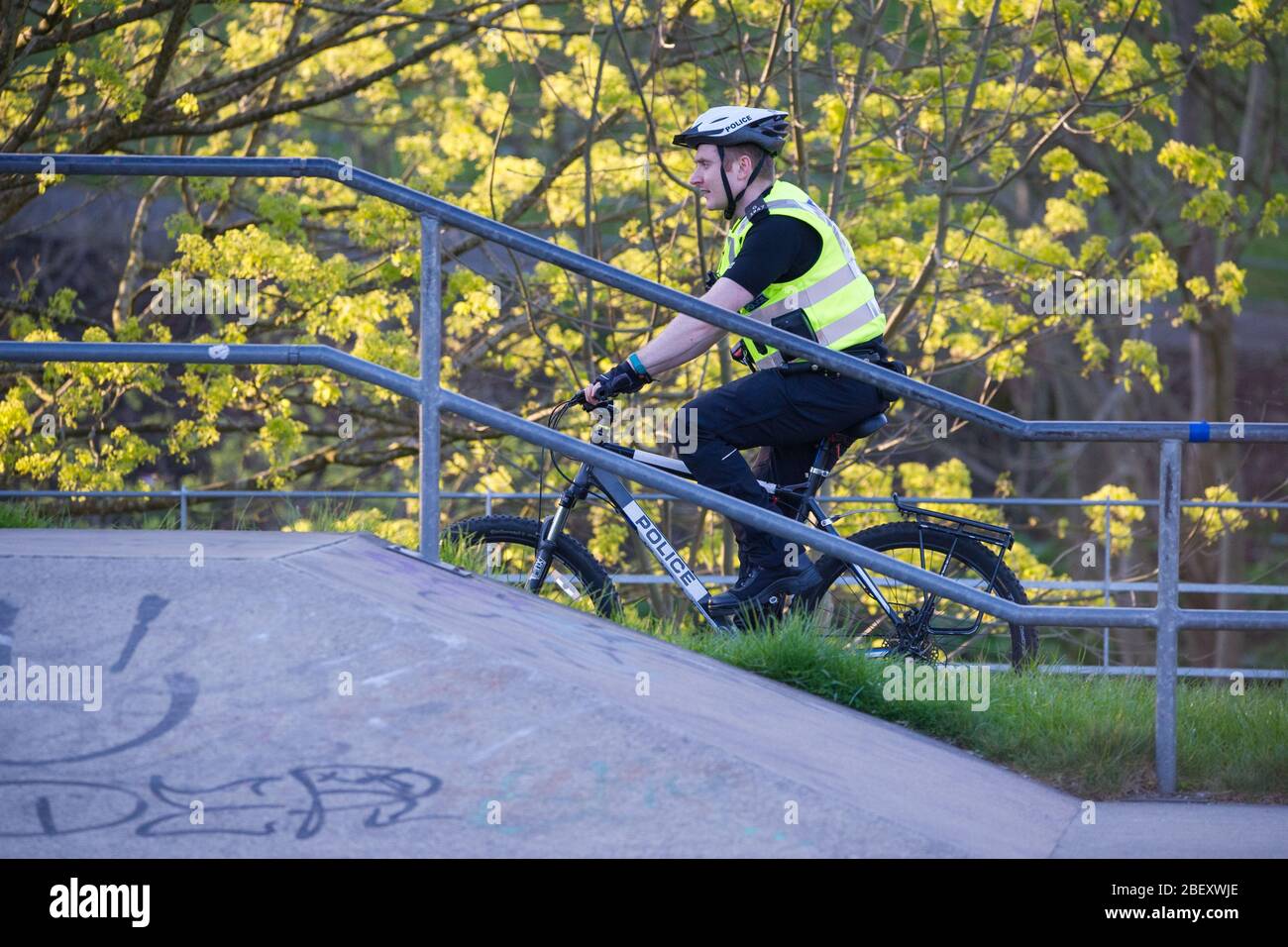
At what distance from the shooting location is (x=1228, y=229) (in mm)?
11281

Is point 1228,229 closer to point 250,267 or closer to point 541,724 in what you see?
point 250,267

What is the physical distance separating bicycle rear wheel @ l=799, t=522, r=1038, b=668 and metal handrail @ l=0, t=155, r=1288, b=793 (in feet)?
2.72

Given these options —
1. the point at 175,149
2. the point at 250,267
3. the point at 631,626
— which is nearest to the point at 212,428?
the point at 250,267

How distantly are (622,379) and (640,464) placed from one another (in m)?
0.37

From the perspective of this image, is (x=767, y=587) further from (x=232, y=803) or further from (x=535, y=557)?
(x=232, y=803)

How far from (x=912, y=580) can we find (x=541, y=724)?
4.87 ft

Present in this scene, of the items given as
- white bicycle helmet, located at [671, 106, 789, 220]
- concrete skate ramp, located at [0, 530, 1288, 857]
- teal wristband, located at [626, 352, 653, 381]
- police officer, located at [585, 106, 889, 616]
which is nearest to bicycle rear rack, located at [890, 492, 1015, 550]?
police officer, located at [585, 106, 889, 616]

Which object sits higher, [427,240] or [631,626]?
[427,240]

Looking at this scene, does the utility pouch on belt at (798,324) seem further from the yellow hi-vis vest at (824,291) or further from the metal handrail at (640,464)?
the metal handrail at (640,464)

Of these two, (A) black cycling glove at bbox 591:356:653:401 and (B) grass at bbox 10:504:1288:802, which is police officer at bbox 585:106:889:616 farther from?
(B) grass at bbox 10:504:1288:802

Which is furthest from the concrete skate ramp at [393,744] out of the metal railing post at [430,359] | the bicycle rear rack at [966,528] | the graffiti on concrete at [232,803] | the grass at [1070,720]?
the bicycle rear rack at [966,528]

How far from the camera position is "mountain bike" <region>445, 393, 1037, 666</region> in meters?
5.71

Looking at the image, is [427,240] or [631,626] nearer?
[427,240]

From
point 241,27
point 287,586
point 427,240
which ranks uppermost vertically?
point 241,27
